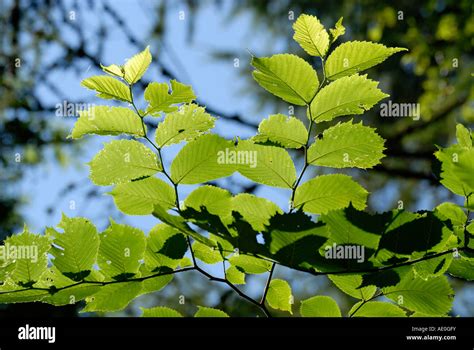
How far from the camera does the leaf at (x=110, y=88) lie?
507 millimetres

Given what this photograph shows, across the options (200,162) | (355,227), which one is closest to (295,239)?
(355,227)

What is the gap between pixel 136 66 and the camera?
0.52 metres

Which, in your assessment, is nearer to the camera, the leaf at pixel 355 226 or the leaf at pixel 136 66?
the leaf at pixel 355 226

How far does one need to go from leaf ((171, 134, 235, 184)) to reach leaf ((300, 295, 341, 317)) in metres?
0.15

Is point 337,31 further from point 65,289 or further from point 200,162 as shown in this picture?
point 65,289

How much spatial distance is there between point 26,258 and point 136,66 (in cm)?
21

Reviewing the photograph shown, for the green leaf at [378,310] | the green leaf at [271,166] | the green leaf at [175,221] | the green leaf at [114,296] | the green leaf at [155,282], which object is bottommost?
the green leaf at [378,310]

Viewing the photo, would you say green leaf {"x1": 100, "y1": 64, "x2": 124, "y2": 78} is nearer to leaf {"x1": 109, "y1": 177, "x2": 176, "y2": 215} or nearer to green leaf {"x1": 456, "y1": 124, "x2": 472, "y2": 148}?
leaf {"x1": 109, "y1": 177, "x2": 176, "y2": 215}

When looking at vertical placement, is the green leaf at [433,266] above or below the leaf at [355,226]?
below

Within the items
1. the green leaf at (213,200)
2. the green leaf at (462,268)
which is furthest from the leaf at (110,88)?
the green leaf at (462,268)

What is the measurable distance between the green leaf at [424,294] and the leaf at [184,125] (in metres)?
0.23

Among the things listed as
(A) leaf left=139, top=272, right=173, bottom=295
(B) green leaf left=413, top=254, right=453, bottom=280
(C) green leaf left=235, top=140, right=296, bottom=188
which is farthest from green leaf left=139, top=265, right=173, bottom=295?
(B) green leaf left=413, top=254, right=453, bottom=280

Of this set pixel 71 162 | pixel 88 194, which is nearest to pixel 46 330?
pixel 88 194

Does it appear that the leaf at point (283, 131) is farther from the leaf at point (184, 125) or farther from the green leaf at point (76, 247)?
the green leaf at point (76, 247)
